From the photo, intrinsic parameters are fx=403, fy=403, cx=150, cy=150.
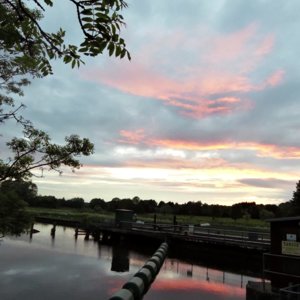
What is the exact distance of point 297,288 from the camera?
16.0 metres

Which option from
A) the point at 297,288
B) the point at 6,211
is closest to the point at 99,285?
the point at 6,211

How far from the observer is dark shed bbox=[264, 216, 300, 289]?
677 inches

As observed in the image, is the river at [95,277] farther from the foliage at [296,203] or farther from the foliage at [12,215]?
the foliage at [296,203]

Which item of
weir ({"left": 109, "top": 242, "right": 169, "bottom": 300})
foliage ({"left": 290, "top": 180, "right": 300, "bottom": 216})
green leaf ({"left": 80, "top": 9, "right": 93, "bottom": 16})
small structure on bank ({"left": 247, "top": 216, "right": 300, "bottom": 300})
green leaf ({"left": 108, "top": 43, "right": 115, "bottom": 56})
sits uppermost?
foliage ({"left": 290, "top": 180, "right": 300, "bottom": 216})

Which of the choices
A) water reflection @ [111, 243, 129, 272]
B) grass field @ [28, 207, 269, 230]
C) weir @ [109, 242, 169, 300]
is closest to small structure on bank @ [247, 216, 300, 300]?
weir @ [109, 242, 169, 300]

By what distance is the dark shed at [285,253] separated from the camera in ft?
56.4

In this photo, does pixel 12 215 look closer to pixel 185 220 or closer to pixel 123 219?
pixel 123 219

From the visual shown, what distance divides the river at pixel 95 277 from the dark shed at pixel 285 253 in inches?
117

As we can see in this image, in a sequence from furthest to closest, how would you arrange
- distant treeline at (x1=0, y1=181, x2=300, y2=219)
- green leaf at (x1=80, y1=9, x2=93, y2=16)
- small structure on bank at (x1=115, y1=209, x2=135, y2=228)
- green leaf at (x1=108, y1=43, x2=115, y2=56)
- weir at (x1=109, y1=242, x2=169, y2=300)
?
distant treeline at (x1=0, y1=181, x2=300, y2=219), small structure on bank at (x1=115, y1=209, x2=135, y2=228), weir at (x1=109, y1=242, x2=169, y2=300), green leaf at (x1=108, y1=43, x2=115, y2=56), green leaf at (x1=80, y1=9, x2=93, y2=16)

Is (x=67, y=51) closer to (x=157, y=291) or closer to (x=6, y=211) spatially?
(x=6, y=211)

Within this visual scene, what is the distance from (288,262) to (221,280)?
8015mm

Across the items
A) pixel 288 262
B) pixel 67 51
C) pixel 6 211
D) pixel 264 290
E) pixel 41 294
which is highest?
pixel 67 51

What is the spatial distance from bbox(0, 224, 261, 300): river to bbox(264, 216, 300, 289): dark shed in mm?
2971

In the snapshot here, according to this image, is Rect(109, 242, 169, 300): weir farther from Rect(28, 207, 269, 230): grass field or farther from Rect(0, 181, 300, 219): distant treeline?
Rect(0, 181, 300, 219): distant treeline
